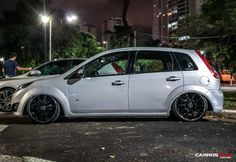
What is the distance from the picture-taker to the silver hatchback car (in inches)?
363

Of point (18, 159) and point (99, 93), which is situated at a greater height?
point (99, 93)

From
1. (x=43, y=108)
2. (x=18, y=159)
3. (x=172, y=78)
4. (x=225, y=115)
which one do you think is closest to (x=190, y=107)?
(x=172, y=78)

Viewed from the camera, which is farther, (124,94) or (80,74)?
(80,74)

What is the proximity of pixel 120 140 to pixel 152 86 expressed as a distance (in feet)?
7.59

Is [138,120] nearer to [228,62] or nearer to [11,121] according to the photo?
[11,121]

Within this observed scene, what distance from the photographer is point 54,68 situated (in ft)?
41.8

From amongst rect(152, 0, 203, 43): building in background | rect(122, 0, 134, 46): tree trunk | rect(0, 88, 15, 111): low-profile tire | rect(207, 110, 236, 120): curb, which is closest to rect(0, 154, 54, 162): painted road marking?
rect(207, 110, 236, 120): curb

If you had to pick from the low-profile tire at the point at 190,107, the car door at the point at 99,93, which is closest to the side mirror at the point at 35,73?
the car door at the point at 99,93

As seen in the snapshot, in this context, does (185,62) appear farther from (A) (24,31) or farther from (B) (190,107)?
(A) (24,31)

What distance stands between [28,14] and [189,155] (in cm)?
5407

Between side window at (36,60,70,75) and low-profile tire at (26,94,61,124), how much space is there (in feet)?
11.1

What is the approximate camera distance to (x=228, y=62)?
29.8 m

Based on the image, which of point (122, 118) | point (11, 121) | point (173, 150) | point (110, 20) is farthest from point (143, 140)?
point (110, 20)

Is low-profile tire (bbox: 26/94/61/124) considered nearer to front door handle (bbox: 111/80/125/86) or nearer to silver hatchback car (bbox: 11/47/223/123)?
silver hatchback car (bbox: 11/47/223/123)
